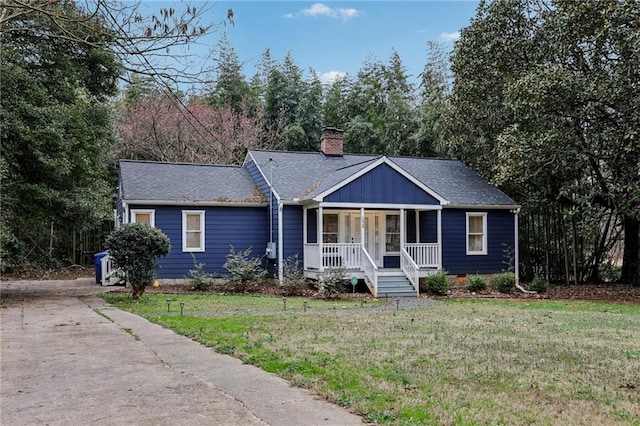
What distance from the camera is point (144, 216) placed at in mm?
17453

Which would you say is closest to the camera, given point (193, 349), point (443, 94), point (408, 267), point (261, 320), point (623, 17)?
point (193, 349)

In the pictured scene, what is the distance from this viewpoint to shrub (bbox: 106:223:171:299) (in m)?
13.1

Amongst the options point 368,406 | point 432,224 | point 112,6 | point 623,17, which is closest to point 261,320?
point 368,406

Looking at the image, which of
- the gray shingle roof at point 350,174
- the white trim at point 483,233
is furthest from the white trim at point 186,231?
the white trim at point 483,233

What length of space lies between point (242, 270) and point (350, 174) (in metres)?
4.44

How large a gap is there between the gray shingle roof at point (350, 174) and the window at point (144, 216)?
3.97 m

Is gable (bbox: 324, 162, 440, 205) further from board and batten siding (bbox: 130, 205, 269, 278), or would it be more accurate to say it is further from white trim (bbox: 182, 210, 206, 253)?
white trim (bbox: 182, 210, 206, 253)

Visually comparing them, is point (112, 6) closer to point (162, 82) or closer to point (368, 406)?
point (162, 82)

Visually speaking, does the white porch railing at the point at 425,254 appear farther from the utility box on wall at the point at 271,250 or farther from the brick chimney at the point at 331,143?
the brick chimney at the point at 331,143

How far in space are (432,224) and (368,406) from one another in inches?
597

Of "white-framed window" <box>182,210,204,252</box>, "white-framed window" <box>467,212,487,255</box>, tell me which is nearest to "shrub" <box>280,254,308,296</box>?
"white-framed window" <box>182,210,204,252</box>

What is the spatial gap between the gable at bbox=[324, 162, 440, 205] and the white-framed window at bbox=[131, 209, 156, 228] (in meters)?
5.44

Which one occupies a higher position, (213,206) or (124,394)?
(213,206)

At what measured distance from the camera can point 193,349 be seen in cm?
727
